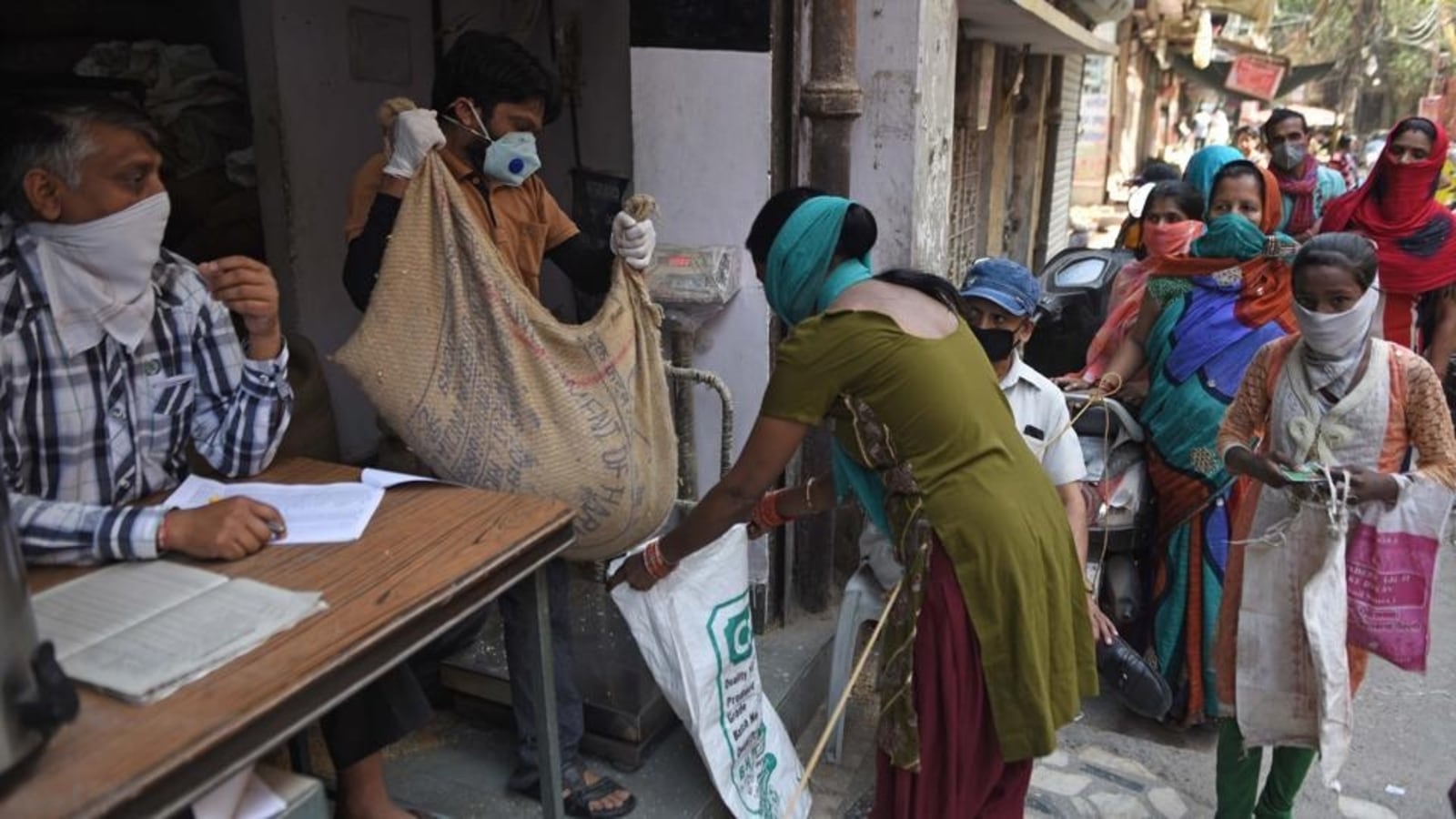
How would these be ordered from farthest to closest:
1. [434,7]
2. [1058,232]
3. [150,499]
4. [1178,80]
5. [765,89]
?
[1178,80]
[1058,232]
[434,7]
[765,89]
[150,499]

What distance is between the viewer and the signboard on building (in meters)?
19.1

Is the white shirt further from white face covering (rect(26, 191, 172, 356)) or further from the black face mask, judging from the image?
white face covering (rect(26, 191, 172, 356))

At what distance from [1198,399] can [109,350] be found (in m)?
2.84

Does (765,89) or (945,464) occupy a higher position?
(765,89)

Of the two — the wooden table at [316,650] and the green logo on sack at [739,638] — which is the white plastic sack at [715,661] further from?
the wooden table at [316,650]

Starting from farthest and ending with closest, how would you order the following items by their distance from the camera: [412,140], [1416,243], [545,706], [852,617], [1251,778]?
[1416,243] → [852,617] → [1251,778] → [412,140] → [545,706]

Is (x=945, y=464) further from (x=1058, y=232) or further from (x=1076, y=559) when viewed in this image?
(x=1058, y=232)

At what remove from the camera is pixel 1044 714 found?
1.86 m

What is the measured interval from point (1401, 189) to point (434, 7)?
369cm

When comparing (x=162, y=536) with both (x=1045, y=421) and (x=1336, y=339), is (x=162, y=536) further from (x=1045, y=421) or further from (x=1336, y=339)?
(x=1336, y=339)

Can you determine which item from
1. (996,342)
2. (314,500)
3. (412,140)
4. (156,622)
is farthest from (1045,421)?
(156,622)

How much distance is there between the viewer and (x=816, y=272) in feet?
6.38

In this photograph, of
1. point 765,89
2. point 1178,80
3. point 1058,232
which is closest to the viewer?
point 765,89

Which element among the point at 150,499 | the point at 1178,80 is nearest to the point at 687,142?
the point at 150,499
